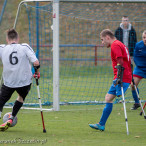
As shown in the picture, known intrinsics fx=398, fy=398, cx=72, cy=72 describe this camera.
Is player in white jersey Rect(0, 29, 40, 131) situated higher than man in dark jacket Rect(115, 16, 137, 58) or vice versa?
man in dark jacket Rect(115, 16, 137, 58)

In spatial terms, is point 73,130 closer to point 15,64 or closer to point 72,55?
point 15,64

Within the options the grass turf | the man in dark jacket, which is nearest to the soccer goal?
the man in dark jacket

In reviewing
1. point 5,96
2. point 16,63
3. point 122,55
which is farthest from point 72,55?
point 16,63

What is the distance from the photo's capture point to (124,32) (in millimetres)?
11906

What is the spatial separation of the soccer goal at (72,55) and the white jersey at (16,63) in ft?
7.90

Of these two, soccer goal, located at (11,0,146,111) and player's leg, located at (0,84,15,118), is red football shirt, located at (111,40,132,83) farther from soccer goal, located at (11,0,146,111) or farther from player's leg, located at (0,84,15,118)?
soccer goal, located at (11,0,146,111)

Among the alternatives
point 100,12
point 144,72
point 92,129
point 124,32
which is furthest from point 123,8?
point 92,129

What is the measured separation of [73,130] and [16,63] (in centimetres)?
159

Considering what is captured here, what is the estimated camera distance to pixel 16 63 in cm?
690

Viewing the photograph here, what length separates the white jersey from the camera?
690 centimetres

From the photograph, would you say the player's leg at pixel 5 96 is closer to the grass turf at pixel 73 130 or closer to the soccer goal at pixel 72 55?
the grass turf at pixel 73 130

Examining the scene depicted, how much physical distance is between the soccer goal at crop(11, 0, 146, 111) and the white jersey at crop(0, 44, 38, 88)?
2.41 metres

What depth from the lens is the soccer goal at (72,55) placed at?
9461 millimetres

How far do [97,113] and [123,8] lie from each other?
44.0 ft
